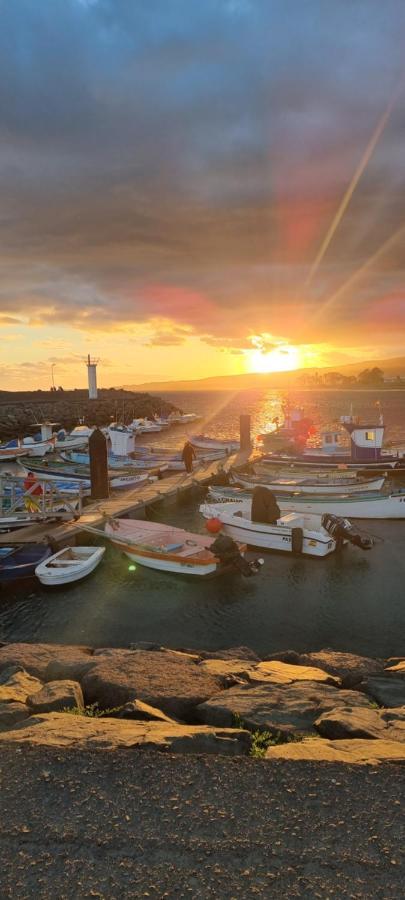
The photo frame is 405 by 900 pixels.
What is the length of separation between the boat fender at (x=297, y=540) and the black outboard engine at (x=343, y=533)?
1.47m

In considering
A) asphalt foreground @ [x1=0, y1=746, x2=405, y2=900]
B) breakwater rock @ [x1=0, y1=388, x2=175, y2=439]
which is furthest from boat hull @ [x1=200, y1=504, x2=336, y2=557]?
breakwater rock @ [x1=0, y1=388, x2=175, y2=439]

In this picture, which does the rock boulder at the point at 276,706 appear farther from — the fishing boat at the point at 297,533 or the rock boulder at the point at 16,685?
the fishing boat at the point at 297,533

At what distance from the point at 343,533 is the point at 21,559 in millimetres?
13315

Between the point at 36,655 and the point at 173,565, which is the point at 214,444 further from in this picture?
the point at 36,655

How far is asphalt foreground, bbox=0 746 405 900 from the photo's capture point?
13.3ft

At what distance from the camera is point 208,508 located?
26734mm

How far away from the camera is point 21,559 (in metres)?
20.7

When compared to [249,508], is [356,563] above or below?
below

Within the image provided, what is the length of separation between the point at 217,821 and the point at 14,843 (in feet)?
5.64

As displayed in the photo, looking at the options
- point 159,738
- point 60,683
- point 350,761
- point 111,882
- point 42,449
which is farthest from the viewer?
point 42,449

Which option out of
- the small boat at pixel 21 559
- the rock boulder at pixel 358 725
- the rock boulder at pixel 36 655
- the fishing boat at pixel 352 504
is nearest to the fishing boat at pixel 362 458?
the fishing boat at pixel 352 504

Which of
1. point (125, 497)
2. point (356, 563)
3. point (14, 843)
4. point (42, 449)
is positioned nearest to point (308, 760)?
point (14, 843)

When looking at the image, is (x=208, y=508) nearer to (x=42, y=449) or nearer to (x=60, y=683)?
(x=60, y=683)

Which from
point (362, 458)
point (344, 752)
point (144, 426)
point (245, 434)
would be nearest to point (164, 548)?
point (344, 752)
